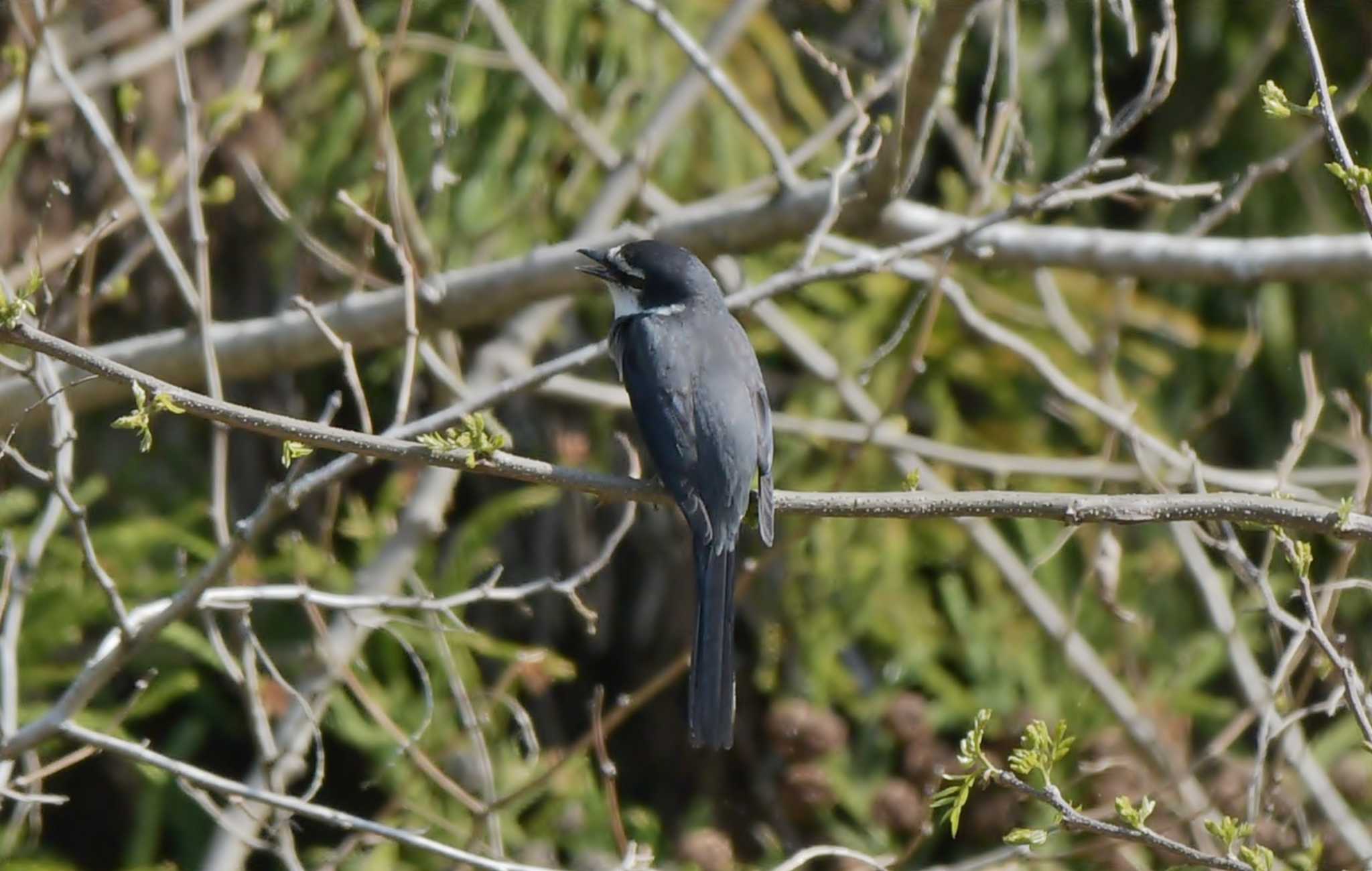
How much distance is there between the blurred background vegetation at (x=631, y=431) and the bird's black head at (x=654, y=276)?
686 mm

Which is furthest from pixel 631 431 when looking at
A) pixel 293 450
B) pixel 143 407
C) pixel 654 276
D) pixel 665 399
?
pixel 143 407

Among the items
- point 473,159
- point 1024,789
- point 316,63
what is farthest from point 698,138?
point 1024,789

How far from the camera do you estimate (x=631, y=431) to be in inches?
243

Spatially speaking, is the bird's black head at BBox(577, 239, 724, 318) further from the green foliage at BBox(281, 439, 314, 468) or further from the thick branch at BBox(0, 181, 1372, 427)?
the green foliage at BBox(281, 439, 314, 468)

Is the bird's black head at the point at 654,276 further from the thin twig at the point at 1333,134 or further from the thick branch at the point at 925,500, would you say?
the thin twig at the point at 1333,134

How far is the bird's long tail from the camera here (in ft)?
11.5

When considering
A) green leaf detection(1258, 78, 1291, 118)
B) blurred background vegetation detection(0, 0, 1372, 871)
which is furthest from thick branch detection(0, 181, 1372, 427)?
green leaf detection(1258, 78, 1291, 118)

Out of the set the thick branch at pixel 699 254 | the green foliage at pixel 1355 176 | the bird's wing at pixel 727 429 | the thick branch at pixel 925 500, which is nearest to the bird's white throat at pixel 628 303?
the bird's wing at pixel 727 429

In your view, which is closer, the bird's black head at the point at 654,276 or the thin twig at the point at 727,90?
the bird's black head at the point at 654,276

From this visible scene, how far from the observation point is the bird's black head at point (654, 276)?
4379 millimetres

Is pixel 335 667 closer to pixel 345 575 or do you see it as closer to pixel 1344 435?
pixel 345 575

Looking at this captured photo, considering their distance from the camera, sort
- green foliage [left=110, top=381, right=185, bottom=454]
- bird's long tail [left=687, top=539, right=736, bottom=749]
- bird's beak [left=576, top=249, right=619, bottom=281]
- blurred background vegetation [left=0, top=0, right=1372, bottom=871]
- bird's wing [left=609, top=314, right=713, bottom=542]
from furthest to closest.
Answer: blurred background vegetation [left=0, top=0, right=1372, bottom=871] → bird's beak [left=576, top=249, right=619, bottom=281] → bird's wing [left=609, top=314, right=713, bottom=542] → bird's long tail [left=687, top=539, right=736, bottom=749] → green foliage [left=110, top=381, right=185, bottom=454]

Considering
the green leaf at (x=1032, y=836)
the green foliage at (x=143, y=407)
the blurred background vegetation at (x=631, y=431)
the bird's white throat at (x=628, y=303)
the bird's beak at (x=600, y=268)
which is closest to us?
the green leaf at (x=1032, y=836)

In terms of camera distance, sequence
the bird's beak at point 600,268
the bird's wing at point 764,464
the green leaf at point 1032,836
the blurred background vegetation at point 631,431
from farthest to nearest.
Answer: the blurred background vegetation at point 631,431 < the bird's beak at point 600,268 < the bird's wing at point 764,464 < the green leaf at point 1032,836
